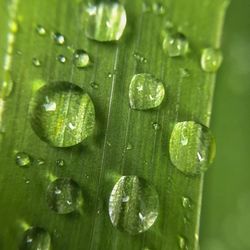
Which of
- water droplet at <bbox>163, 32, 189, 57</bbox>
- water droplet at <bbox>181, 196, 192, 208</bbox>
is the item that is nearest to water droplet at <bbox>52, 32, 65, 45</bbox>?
water droplet at <bbox>163, 32, 189, 57</bbox>

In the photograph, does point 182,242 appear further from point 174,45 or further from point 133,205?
point 174,45

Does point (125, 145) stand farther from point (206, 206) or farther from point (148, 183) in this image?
point (206, 206)

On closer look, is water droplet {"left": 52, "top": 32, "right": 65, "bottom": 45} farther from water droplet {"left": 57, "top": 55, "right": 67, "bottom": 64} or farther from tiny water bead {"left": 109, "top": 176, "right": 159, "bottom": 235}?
tiny water bead {"left": 109, "top": 176, "right": 159, "bottom": 235}

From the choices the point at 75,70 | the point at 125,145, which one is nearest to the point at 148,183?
the point at 125,145

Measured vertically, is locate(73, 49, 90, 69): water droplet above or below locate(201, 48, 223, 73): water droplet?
below

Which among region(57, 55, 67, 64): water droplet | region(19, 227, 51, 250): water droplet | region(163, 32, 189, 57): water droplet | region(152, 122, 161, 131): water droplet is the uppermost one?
region(163, 32, 189, 57): water droplet

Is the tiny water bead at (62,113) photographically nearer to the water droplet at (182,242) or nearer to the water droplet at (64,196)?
the water droplet at (64,196)
